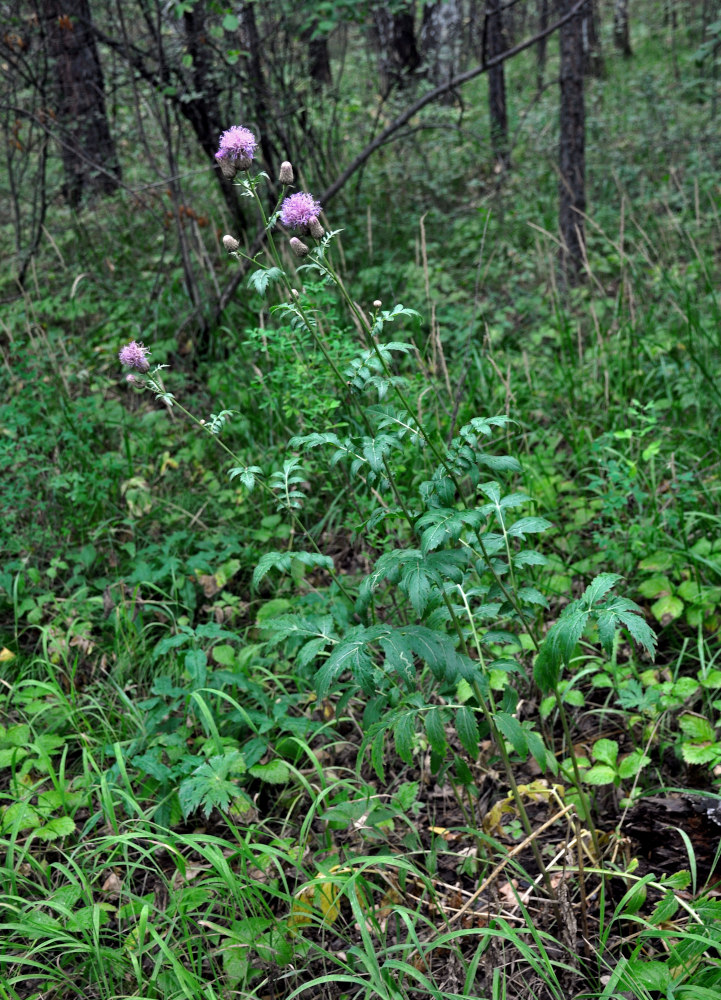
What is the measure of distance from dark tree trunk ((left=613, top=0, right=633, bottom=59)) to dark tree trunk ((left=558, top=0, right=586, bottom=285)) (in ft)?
26.7

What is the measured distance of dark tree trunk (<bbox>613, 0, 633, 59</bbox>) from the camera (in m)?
11.0

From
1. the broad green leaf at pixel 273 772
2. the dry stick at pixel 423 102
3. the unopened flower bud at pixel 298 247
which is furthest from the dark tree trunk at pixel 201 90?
the broad green leaf at pixel 273 772

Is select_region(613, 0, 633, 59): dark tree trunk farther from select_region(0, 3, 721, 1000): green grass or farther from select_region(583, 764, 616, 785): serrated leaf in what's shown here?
select_region(583, 764, 616, 785): serrated leaf

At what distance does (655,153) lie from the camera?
6.75 meters

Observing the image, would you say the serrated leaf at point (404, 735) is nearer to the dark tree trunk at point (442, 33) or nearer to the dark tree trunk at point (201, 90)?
the dark tree trunk at point (201, 90)

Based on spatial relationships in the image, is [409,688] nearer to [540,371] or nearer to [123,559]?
[123,559]

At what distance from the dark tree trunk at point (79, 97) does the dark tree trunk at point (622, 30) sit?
919cm

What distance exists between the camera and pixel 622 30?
1141 centimetres

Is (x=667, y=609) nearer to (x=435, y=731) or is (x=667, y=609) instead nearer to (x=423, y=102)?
(x=435, y=731)

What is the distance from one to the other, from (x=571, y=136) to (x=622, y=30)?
30.1ft

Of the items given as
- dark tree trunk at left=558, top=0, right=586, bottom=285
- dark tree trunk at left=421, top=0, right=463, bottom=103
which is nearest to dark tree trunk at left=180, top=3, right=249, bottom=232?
dark tree trunk at left=558, top=0, right=586, bottom=285

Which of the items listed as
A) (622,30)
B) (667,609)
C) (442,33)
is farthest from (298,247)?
(622,30)

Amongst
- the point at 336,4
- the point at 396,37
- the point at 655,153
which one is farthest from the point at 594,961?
the point at 396,37

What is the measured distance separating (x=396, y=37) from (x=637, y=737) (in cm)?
848
